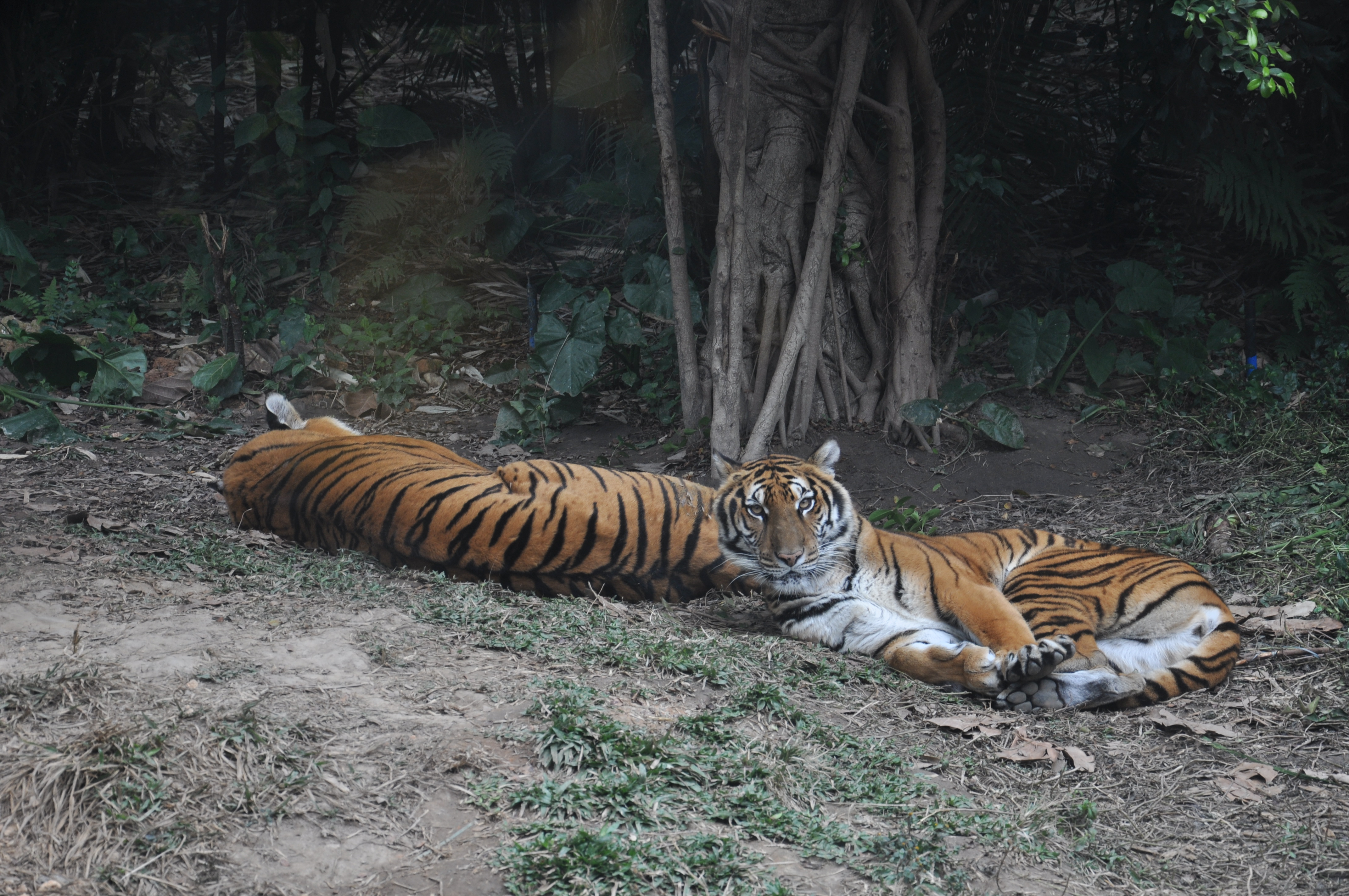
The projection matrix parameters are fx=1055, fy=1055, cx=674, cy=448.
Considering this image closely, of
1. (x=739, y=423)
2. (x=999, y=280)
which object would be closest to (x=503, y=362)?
(x=739, y=423)

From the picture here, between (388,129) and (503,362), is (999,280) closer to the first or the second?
(503,362)

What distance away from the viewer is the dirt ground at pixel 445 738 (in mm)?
2199

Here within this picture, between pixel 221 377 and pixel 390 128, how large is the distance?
95.6 inches

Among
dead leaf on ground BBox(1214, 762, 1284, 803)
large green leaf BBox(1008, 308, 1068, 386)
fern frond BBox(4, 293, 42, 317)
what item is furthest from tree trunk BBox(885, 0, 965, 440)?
fern frond BBox(4, 293, 42, 317)

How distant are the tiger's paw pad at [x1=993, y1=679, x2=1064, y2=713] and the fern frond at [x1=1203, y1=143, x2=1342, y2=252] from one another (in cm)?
410

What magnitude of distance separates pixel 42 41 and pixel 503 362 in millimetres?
4934

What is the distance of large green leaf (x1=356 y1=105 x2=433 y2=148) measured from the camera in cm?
785

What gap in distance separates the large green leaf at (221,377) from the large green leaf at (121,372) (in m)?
0.39

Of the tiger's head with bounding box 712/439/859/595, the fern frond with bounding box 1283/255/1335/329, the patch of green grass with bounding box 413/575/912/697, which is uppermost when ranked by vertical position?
the fern frond with bounding box 1283/255/1335/329

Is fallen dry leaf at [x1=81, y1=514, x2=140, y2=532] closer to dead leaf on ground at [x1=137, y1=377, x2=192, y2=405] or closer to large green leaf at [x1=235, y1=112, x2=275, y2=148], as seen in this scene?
dead leaf on ground at [x1=137, y1=377, x2=192, y2=405]

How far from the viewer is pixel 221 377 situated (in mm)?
6621

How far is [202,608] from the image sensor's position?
3.40m

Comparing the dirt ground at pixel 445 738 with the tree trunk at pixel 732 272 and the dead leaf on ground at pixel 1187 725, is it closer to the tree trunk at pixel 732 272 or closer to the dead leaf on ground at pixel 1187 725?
the dead leaf on ground at pixel 1187 725

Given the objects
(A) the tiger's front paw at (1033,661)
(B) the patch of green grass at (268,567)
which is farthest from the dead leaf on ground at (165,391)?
(A) the tiger's front paw at (1033,661)
